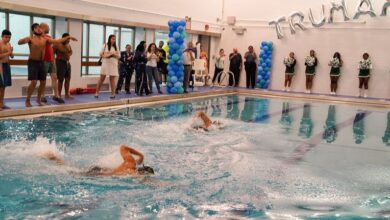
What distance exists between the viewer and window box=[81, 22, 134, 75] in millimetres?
13156

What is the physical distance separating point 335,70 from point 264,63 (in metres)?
2.86

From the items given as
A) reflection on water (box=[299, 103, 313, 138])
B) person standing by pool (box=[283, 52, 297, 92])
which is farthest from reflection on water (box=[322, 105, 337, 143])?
person standing by pool (box=[283, 52, 297, 92])

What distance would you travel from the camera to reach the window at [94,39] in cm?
1316

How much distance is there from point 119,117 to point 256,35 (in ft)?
36.8

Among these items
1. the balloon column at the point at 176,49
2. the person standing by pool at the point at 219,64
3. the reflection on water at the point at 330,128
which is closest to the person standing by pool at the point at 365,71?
the reflection on water at the point at 330,128

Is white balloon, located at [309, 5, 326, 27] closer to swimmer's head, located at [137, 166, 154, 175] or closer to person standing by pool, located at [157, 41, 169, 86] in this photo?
person standing by pool, located at [157, 41, 169, 86]

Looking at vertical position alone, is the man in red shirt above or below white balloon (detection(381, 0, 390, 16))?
below

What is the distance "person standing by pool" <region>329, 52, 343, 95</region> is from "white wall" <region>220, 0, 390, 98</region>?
0.87 ft

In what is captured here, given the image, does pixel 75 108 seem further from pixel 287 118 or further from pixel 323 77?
pixel 323 77

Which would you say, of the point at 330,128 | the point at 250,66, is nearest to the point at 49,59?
the point at 330,128

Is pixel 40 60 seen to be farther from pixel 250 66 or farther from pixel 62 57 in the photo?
pixel 250 66

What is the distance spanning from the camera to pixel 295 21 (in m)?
18.4

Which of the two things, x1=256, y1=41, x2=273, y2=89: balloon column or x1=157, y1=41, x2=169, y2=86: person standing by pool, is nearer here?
x1=157, y1=41, x2=169, y2=86: person standing by pool

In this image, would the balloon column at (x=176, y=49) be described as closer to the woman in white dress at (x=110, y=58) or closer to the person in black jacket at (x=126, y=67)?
the person in black jacket at (x=126, y=67)
